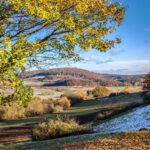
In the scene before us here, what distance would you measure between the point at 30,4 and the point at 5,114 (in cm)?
3748

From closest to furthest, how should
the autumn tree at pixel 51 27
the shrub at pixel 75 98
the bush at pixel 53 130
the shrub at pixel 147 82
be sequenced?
the autumn tree at pixel 51 27 < the bush at pixel 53 130 < the shrub at pixel 147 82 < the shrub at pixel 75 98

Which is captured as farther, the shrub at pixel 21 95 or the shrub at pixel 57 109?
the shrub at pixel 57 109

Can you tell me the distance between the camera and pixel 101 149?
16266mm

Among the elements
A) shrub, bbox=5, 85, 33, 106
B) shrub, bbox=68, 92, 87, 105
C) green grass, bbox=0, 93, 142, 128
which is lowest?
green grass, bbox=0, 93, 142, 128

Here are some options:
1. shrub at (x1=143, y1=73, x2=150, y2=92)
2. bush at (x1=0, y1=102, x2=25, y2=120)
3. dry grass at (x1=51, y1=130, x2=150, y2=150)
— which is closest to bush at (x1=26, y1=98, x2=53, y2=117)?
bush at (x1=0, y1=102, x2=25, y2=120)

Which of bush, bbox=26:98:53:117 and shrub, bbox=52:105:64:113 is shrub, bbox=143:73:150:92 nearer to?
shrub, bbox=52:105:64:113

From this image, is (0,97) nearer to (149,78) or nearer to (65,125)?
A: (65,125)

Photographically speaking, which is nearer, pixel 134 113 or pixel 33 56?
pixel 33 56

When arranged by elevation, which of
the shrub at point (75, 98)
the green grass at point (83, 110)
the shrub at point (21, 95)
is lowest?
the green grass at point (83, 110)

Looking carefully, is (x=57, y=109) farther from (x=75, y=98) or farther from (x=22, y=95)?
(x=22, y=95)

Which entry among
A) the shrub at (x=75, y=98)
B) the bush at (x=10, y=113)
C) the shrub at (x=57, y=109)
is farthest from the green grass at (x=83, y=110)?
the shrub at (x=75, y=98)

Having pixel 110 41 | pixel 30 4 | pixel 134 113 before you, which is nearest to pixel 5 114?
pixel 134 113

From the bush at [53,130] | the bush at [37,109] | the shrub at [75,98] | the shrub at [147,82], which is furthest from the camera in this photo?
the shrub at [75,98]

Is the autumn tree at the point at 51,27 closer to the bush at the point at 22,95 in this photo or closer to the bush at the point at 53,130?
the bush at the point at 22,95
